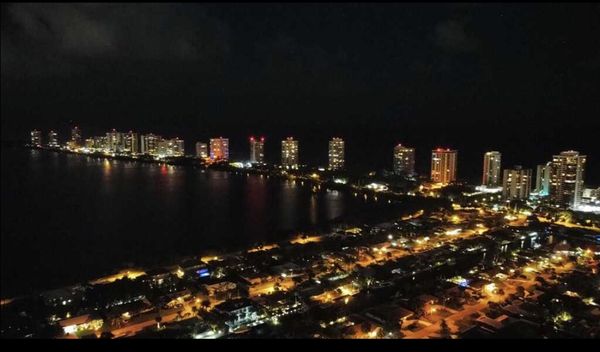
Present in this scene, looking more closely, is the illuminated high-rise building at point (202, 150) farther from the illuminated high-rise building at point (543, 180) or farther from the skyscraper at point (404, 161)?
the illuminated high-rise building at point (543, 180)

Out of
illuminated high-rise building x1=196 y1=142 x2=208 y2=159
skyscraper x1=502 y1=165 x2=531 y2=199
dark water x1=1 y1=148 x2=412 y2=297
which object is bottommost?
dark water x1=1 y1=148 x2=412 y2=297

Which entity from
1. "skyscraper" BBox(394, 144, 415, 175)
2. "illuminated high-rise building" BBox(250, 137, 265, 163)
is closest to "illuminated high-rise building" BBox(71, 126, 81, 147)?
"illuminated high-rise building" BBox(250, 137, 265, 163)

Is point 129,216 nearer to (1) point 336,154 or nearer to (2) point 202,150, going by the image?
(1) point 336,154

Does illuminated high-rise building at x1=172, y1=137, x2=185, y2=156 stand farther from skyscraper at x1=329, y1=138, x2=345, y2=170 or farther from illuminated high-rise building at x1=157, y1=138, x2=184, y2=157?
skyscraper at x1=329, y1=138, x2=345, y2=170

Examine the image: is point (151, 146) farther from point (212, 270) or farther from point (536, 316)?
point (536, 316)

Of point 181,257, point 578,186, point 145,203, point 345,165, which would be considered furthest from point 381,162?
point 181,257

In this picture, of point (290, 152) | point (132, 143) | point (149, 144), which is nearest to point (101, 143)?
point (132, 143)
